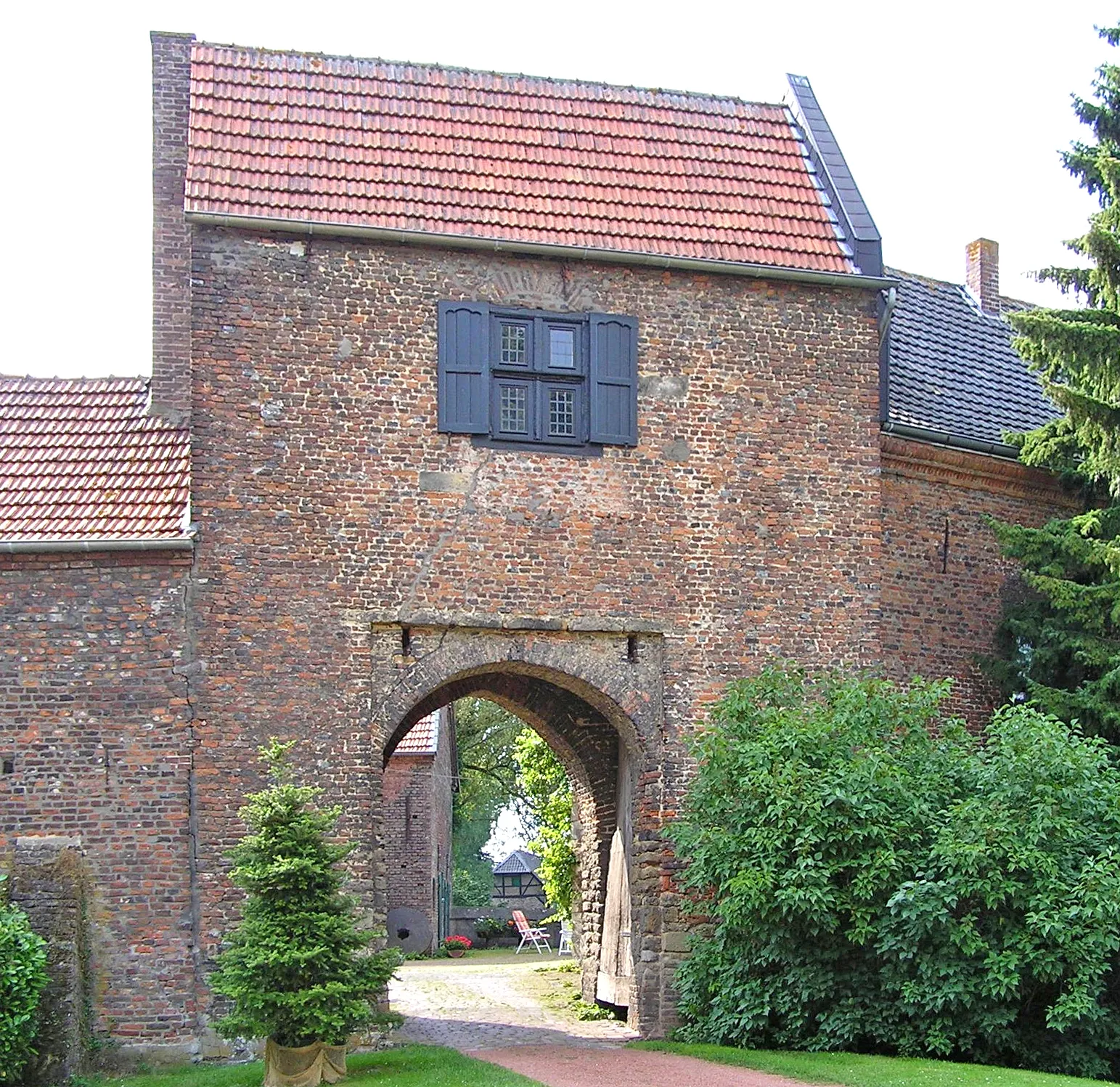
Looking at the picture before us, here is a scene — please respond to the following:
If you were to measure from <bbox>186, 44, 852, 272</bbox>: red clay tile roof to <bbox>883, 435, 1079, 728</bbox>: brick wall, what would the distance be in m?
3.00

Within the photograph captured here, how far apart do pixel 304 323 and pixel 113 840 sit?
546 cm

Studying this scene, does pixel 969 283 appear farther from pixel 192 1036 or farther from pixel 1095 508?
pixel 192 1036

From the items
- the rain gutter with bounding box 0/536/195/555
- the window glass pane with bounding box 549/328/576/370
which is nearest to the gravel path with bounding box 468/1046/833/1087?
the rain gutter with bounding box 0/536/195/555

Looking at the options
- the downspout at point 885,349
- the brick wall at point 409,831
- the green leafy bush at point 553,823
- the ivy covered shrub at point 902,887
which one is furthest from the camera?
the brick wall at point 409,831

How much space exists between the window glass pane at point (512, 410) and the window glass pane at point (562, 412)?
30 centimetres

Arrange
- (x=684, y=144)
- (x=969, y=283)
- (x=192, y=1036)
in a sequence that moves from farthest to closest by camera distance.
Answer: (x=969, y=283), (x=684, y=144), (x=192, y=1036)

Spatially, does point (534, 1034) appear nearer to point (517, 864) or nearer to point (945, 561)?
point (945, 561)

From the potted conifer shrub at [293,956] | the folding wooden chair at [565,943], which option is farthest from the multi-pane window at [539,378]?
the folding wooden chair at [565,943]

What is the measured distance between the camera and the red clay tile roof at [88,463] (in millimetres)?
15586

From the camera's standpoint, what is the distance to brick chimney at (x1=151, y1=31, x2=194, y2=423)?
55.2 ft

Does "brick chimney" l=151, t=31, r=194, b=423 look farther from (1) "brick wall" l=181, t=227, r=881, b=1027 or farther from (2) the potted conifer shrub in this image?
(2) the potted conifer shrub

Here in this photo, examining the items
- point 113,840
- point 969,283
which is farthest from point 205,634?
point 969,283

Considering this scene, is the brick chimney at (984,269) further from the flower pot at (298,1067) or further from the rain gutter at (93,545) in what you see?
the flower pot at (298,1067)

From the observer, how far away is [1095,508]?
19.6 m
